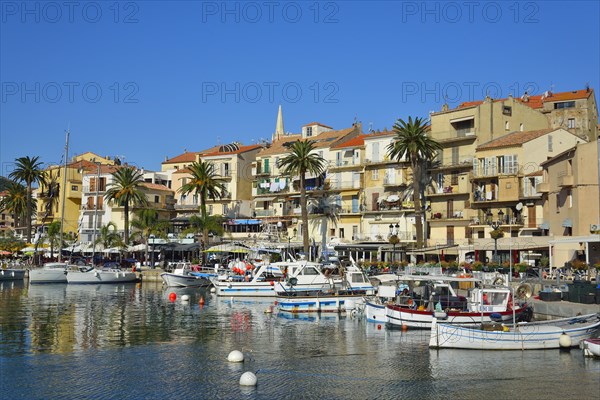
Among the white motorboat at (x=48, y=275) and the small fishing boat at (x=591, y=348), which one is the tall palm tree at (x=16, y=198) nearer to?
the white motorboat at (x=48, y=275)

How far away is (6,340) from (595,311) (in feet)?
86.3

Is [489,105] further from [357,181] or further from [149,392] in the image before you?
[149,392]

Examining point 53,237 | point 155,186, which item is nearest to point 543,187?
point 155,186

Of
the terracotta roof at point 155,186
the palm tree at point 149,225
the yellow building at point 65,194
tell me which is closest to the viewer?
the palm tree at point 149,225

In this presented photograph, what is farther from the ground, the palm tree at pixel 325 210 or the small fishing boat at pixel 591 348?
the palm tree at pixel 325 210

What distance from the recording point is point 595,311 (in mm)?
30000

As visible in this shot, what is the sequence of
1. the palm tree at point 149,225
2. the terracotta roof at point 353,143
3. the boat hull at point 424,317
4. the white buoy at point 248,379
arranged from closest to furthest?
the white buoy at point 248,379 → the boat hull at point 424,317 → the terracotta roof at point 353,143 → the palm tree at point 149,225

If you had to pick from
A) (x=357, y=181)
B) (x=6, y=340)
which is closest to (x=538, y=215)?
(x=357, y=181)

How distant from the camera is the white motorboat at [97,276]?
66688 mm

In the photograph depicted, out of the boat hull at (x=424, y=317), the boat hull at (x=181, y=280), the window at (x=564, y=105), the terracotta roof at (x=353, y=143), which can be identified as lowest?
the boat hull at (x=424, y=317)

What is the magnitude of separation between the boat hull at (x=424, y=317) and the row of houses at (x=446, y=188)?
13006mm

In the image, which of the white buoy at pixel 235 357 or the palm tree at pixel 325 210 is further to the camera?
the palm tree at pixel 325 210

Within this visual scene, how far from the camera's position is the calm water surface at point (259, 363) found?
20.8 m

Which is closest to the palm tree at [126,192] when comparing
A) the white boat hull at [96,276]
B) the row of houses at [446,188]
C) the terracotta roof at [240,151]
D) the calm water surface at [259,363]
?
the row of houses at [446,188]
